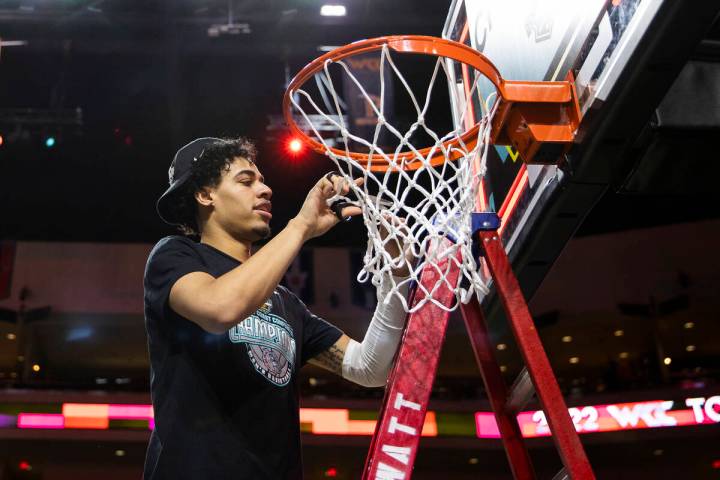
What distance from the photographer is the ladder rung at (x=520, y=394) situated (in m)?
1.95

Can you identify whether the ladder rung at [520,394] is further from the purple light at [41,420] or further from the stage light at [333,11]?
the purple light at [41,420]

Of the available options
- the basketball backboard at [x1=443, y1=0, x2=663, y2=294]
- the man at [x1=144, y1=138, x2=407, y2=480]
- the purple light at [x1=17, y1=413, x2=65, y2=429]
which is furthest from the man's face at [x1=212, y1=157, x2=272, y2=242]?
the purple light at [x1=17, y1=413, x2=65, y2=429]

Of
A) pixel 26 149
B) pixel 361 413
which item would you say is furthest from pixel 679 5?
pixel 361 413

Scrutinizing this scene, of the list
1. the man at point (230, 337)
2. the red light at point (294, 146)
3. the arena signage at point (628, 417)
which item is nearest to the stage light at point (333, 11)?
the red light at point (294, 146)

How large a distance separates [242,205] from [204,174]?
15 centimetres

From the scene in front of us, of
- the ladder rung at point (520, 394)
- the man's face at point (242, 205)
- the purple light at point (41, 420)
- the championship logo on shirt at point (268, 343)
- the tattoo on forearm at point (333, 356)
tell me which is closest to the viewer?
the championship logo on shirt at point (268, 343)

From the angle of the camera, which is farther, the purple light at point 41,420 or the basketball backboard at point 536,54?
the purple light at point 41,420

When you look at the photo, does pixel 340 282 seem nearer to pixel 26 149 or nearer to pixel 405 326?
pixel 26 149

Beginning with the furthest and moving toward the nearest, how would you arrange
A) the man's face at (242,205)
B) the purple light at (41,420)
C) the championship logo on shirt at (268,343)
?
the purple light at (41,420) < the man's face at (242,205) < the championship logo on shirt at (268,343)

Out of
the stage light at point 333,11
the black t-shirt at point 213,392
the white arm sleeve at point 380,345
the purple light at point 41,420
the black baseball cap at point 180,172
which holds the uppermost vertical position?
the stage light at point 333,11

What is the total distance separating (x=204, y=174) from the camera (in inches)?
83.5

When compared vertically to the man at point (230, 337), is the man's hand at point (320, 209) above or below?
above

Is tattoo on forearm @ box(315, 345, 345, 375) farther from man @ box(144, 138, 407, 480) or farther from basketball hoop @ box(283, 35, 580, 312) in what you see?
basketball hoop @ box(283, 35, 580, 312)

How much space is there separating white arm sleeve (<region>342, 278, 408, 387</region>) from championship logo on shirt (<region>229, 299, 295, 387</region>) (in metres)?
0.22
